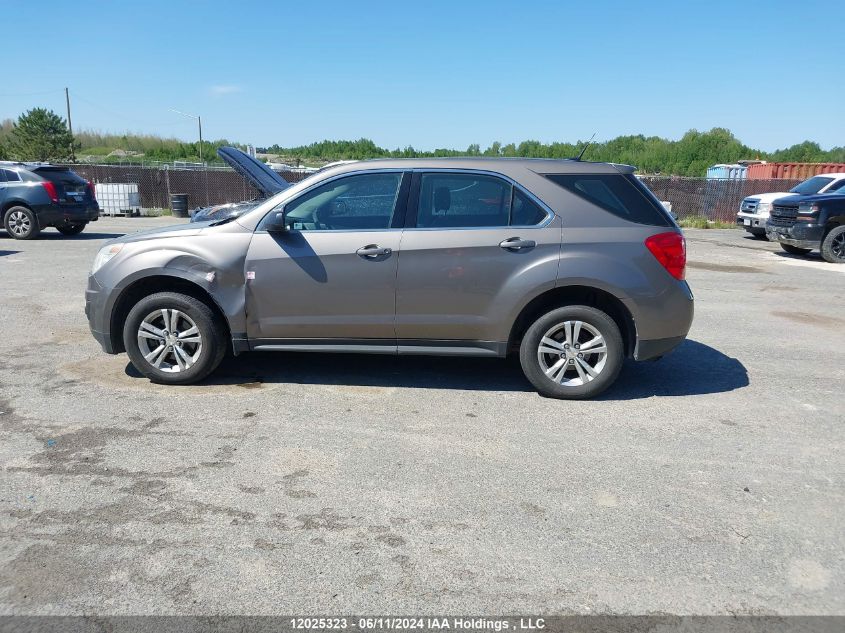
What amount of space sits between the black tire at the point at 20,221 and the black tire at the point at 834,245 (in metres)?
17.2

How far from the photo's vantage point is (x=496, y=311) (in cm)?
522

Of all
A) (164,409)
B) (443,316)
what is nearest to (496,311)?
(443,316)

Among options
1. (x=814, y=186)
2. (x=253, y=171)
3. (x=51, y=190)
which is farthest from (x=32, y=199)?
Answer: (x=814, y=186)

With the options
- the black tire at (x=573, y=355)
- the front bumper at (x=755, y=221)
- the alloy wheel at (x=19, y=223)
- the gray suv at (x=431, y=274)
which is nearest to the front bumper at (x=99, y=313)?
the gray suv at (x=431, y=274)

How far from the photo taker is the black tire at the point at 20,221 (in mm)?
15438

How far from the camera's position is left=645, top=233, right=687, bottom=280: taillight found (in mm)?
5176

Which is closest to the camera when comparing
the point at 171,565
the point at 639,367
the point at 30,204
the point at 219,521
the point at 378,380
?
the point at 171,565

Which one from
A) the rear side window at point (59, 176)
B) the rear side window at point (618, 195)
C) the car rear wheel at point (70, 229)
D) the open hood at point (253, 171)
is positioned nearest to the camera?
the rear side window at point (618, 195)

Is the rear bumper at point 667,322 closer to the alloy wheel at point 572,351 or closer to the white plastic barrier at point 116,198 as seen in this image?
the alloy wheel at point 572,351

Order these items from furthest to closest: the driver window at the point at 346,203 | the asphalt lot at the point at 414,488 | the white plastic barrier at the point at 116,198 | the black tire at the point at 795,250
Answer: the white plastic barrier at the point at 116,198
the black tire at the point at 795,250
the driver window at the point at 346,203
the asphalt lot at the point at 414,488

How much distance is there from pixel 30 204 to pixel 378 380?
13.2 m

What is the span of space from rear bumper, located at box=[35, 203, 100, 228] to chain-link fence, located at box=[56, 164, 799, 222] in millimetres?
11996

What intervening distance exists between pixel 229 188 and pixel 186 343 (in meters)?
Result: 24.7

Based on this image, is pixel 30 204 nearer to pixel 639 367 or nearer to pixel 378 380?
pixel 378 380
